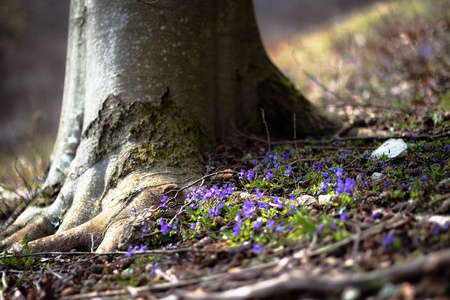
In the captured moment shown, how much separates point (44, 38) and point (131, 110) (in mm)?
16338

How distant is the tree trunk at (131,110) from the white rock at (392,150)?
1.55m

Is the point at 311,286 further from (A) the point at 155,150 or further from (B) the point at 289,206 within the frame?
(A) the point at 155,150

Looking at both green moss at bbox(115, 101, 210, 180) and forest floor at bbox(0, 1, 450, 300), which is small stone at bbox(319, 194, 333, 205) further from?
green moss at bbox(115, 101, 210, 180)

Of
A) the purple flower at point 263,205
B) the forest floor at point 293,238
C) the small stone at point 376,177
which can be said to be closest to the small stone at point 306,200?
the forest floor at point 293,238

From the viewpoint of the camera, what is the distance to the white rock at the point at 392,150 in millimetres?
2639

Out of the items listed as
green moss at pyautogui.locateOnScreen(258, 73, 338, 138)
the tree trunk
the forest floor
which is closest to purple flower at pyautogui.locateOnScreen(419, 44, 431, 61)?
the forest floor

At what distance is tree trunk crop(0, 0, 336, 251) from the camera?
273 cm

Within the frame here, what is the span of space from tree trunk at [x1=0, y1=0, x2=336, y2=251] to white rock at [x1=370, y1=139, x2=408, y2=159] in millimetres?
1545

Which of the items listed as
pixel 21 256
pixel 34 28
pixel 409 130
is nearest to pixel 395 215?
pixel 409 130

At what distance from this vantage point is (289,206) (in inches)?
84.0

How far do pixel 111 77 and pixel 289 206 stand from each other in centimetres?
210

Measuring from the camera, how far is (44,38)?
16203mm

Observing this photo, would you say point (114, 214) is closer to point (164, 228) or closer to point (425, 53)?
point (164, 228)

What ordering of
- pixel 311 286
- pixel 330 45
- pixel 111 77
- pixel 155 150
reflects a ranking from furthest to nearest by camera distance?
1. pixel 330 45
2. pixel 111 77
3. pixel 155 150
4. pixel 311 286
